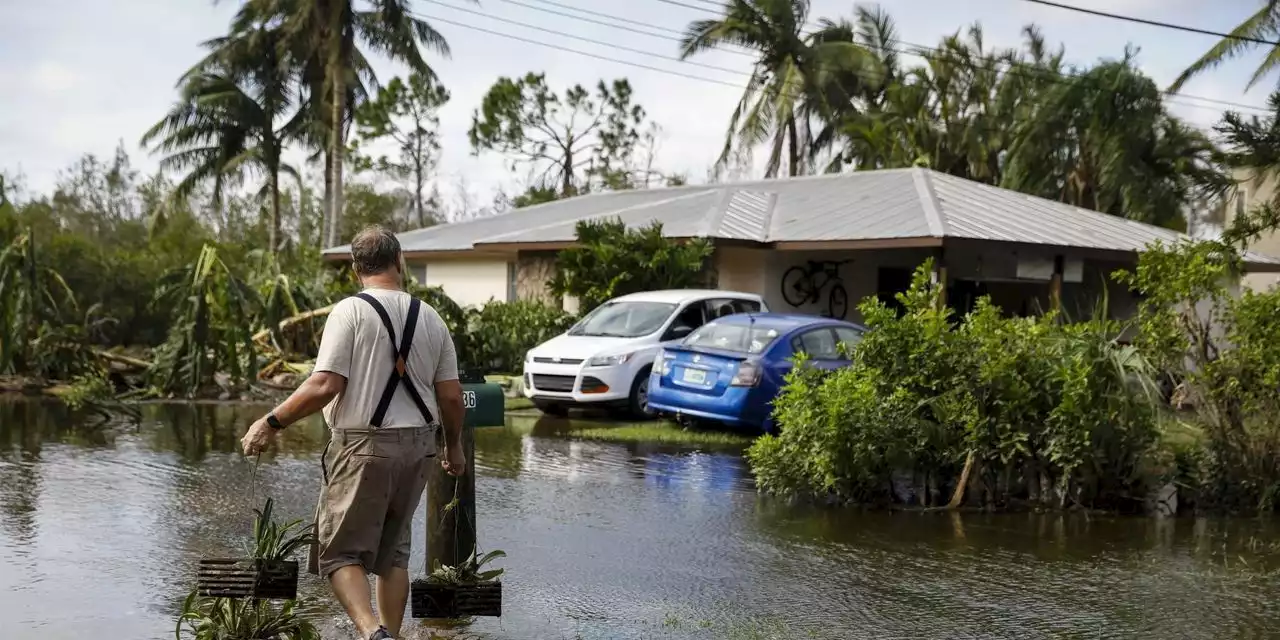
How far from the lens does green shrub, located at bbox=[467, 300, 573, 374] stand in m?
20.5

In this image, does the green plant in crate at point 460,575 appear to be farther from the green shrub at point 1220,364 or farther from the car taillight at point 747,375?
the car taillight at point 747,375

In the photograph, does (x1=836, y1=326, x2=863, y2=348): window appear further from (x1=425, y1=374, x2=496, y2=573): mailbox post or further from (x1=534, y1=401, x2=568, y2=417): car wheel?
(x1=425, y1=374, x2=496, y2=573): mailbox post

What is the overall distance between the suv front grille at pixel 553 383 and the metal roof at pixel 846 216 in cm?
568

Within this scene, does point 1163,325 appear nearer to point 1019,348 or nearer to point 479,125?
point 1019,348

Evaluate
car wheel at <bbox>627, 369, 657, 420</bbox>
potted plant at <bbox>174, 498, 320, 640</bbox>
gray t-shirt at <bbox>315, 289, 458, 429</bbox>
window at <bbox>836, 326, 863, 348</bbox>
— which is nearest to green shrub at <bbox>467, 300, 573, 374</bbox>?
car wheel at <bbox>627, 369, 657, 420</bbox>

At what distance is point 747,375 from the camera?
13.5 metres

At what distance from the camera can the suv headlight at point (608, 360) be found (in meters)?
15.6

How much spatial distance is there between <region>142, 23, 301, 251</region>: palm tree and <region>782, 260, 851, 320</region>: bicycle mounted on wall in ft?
75.0

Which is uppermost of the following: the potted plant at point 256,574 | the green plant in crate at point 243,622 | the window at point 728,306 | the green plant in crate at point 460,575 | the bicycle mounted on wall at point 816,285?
the bicycle mounted on wall at point 816,285

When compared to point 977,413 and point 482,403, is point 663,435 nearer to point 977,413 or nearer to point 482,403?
point 977,413

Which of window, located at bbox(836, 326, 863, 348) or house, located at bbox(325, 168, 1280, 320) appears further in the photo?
house, located at bbox(325, 168, 1280, 320)

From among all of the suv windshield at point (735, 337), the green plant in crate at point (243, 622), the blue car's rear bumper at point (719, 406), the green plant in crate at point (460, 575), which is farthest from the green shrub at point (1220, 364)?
the green plant in crate at point (243, 622)

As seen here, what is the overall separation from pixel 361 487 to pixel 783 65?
34063 mm

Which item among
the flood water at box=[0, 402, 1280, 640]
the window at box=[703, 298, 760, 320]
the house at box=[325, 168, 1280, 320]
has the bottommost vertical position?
the flood water at box=[0, 402, 1280, 640]
